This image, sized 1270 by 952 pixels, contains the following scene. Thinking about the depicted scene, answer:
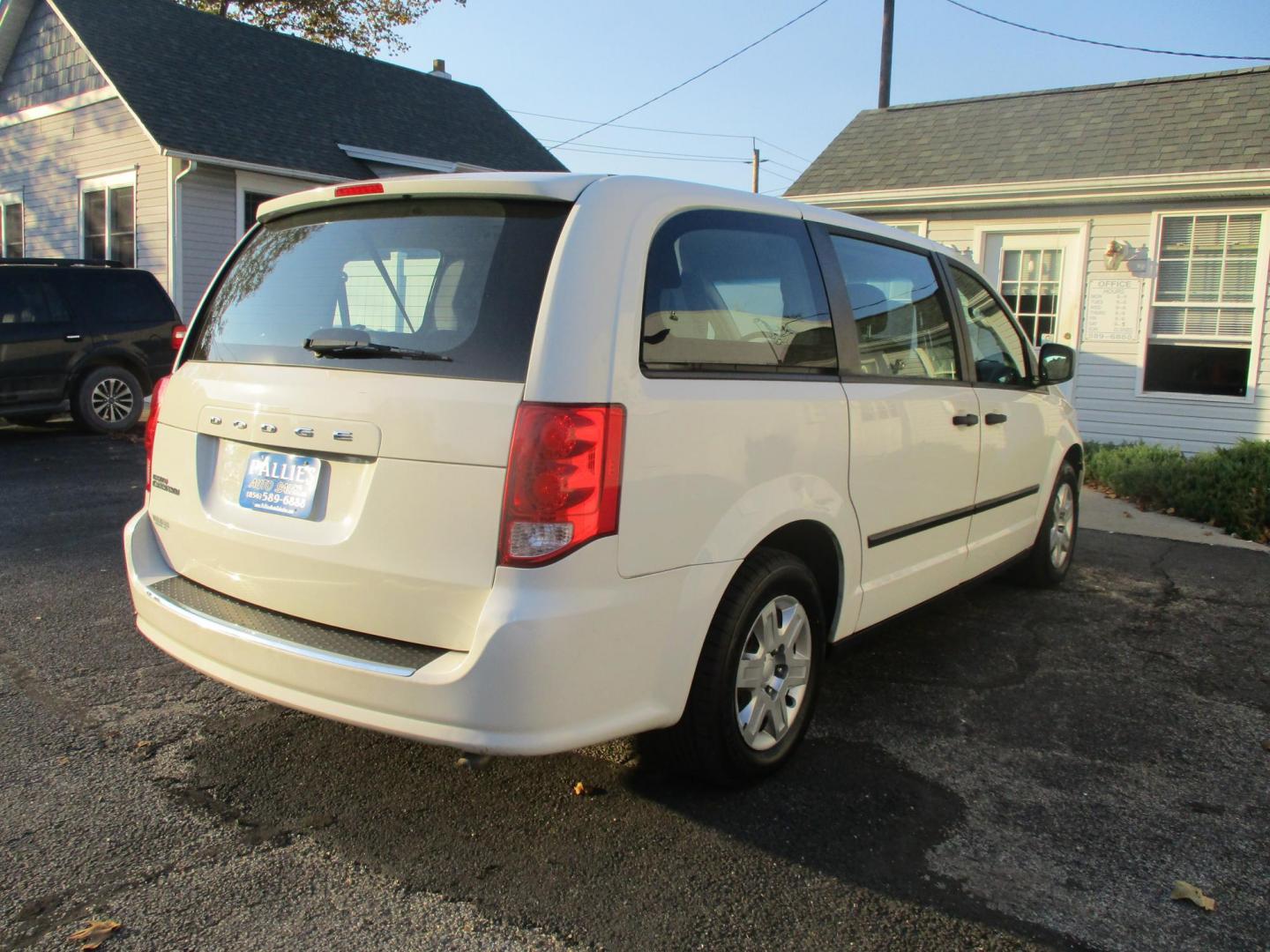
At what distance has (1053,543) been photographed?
19.1 ft

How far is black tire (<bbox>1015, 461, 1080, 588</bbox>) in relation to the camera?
5.63 meters

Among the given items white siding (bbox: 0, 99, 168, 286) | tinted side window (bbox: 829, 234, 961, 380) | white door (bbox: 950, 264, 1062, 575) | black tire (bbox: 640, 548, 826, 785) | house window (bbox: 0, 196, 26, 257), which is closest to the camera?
black tire (bbox: 640, 548, 826, 785)

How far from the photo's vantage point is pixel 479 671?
8.32ft

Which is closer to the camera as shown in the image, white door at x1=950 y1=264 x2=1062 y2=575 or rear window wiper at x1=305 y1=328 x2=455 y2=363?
rear window wiper at x1=305 y1=328 x2=455 y2=363

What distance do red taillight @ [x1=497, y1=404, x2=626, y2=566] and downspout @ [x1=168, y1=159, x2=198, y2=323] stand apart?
13.6m

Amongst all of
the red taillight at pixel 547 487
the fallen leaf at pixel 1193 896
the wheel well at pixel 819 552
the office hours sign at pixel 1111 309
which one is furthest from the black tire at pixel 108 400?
the fallen leaf at pixel 1193 896

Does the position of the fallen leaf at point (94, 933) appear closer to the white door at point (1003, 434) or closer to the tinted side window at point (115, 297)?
the white door at point (1003, 434)

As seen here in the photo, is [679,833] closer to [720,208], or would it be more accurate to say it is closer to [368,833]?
[368,833]

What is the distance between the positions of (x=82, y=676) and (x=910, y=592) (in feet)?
10.7

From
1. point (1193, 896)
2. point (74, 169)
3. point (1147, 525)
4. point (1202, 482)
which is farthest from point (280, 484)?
point (74, 169)

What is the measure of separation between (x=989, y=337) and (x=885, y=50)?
1486 cm

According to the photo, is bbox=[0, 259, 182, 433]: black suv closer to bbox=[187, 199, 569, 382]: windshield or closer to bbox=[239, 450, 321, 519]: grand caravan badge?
bbox=[187, 199, 569, 382]: windshield

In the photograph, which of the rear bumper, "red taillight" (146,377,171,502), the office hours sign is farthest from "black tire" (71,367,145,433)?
the office hours sign

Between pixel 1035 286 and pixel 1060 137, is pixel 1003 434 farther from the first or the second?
pixel 1060 137
